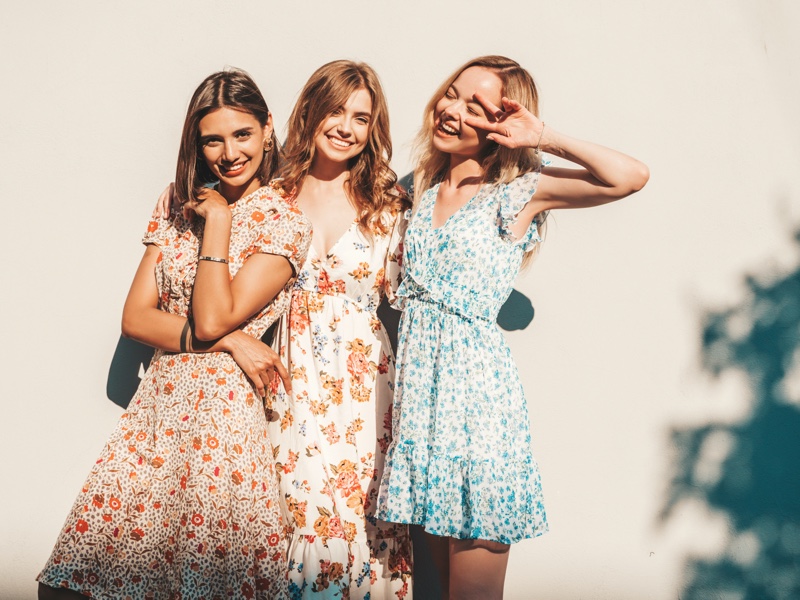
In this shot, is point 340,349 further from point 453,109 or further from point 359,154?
point 453,109

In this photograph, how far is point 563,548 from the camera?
3543mm

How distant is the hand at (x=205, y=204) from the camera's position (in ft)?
9.64

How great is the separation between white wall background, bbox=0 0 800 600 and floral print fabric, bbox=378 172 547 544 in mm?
759

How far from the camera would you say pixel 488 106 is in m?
2.88

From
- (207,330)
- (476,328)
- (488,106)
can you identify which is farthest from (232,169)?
(476,328)

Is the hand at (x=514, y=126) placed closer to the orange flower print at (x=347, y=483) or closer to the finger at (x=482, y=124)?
the finger at (x=482, y=124)

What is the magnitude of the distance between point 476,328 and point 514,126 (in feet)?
2.31

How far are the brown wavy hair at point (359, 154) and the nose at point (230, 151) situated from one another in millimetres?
291

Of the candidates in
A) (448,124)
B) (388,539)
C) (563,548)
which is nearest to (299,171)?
(448,124)

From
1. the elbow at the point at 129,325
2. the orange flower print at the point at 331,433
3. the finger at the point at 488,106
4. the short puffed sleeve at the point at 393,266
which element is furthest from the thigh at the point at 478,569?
the finger at the point at 488,106

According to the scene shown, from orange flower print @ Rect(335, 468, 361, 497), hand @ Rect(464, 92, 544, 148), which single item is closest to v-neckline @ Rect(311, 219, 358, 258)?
hand @ Rect(464, 92, 544, 148)

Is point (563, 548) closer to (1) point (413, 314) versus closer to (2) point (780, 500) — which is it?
(2) point (780, 500)

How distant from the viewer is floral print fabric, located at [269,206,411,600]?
2.94 m

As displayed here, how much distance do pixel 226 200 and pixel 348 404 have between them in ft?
2.98
